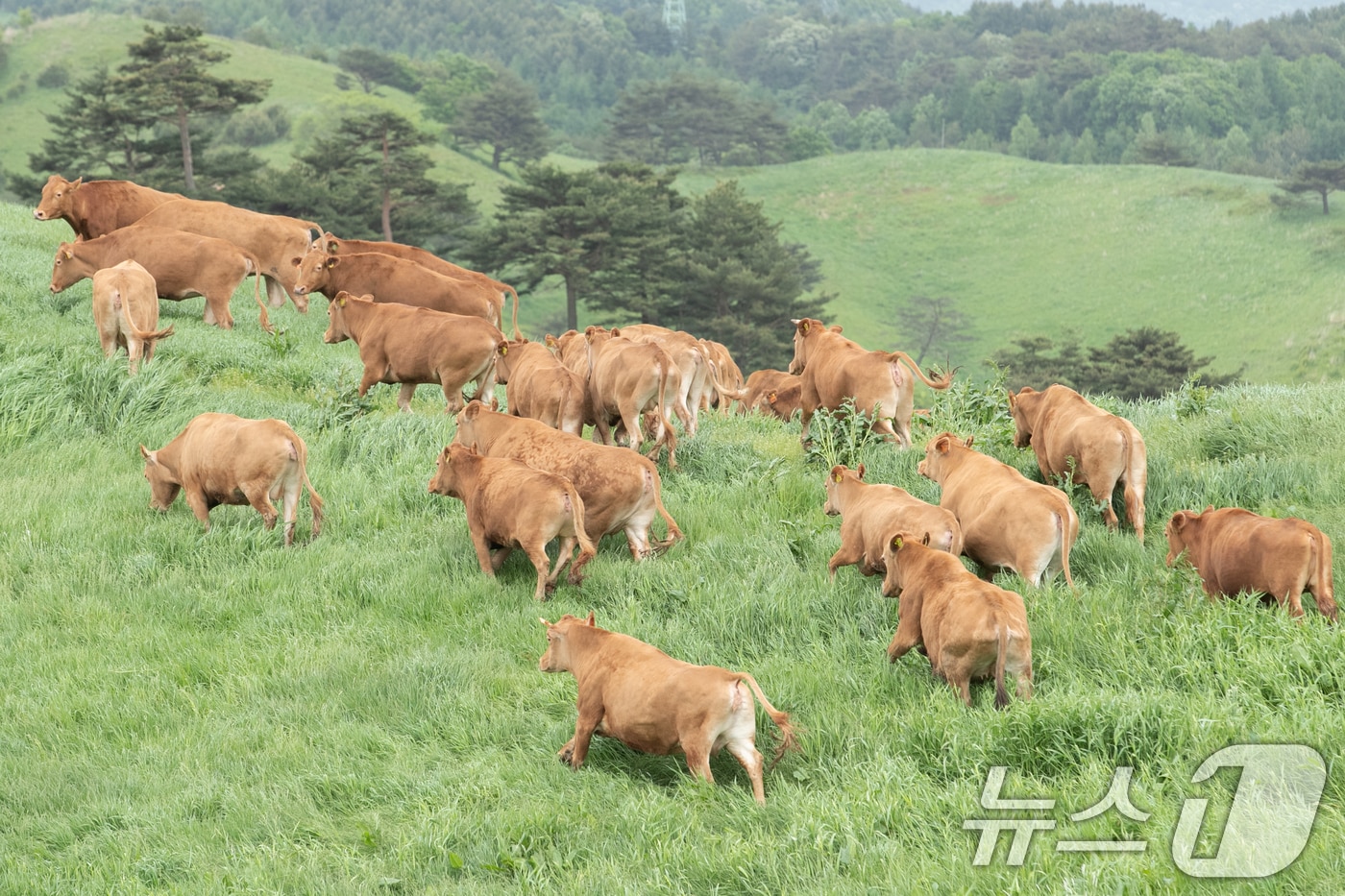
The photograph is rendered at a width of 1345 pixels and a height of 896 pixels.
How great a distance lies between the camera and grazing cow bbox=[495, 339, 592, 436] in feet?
35.7

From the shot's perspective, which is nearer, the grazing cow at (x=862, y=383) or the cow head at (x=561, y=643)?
the cow head at (x=561, y=643)

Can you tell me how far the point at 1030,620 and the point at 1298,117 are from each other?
523 feet

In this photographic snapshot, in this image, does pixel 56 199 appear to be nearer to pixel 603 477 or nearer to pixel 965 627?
pixel 603 477

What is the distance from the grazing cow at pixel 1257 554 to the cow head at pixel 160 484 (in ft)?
26.2

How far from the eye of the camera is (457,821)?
18.6 ft

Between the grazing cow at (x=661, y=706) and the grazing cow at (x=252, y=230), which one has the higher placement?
the grazing cow at (x=661, y=706)

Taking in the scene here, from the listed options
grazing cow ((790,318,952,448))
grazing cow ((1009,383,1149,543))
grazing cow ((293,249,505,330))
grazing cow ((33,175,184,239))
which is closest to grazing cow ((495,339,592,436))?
grazing cow ((790,318,952,448))

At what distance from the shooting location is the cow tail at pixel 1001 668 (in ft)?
19.6

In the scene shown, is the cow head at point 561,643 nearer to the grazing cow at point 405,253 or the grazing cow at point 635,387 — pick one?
the grazing cow at point 635,387

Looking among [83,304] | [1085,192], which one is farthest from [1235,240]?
[83,304]

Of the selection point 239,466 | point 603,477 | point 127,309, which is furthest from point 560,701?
point 127,309

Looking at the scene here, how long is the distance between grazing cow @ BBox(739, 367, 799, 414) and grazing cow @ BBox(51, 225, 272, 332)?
7245 mm

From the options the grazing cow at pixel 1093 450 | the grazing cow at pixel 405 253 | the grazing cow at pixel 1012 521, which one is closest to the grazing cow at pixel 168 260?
the grazing cow at pixel 405 253

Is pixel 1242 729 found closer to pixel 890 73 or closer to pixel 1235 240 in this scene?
pixel 1235 240
